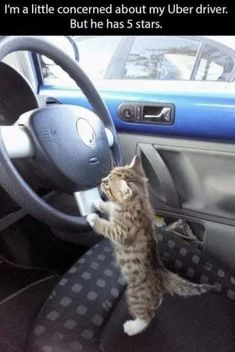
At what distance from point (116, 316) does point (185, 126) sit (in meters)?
0.64

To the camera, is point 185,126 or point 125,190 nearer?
point 125,190

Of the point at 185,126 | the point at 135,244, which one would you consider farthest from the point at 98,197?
the point at 185,126

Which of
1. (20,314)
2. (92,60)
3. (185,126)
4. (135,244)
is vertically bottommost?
(20,314)

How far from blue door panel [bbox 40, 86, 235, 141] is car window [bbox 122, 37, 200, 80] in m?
0.19

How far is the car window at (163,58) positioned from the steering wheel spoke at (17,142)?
0.78 m

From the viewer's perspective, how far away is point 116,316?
3.05 feet

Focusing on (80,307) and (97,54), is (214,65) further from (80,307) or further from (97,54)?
(80,307)

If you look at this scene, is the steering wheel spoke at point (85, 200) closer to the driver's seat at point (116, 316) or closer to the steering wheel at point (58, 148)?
the steering wheel at point (58, 148)

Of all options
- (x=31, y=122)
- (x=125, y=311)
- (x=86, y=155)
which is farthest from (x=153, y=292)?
(x=31, y=122)

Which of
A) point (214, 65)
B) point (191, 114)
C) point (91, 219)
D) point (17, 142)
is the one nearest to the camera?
point (17, 142)

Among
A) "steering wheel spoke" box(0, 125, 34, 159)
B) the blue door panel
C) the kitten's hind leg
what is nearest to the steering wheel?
"steering wheel spoke" box(0, 125, 34, 159)

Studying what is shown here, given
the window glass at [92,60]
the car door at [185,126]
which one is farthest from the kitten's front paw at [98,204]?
the window glass at [92,60]
